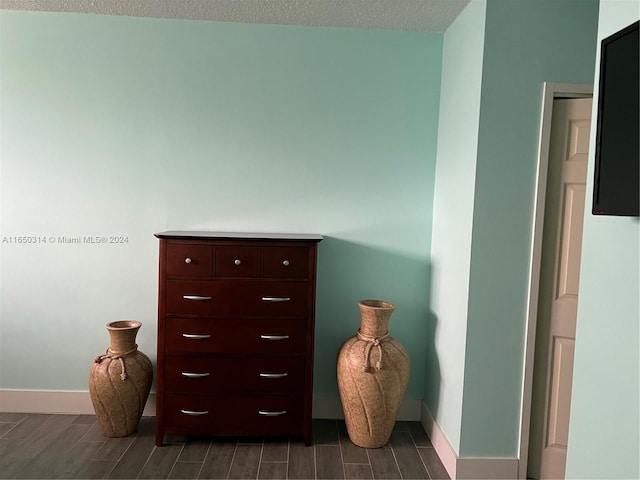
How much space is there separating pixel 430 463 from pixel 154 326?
1.84 meters

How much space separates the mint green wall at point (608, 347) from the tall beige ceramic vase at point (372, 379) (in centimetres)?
135

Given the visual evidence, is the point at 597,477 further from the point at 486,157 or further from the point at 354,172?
the point at 354,172

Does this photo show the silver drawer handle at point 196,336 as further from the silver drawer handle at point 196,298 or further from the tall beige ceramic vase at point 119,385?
the tall beige ceramic vase at point 119,385

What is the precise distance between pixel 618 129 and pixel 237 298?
6.79ft

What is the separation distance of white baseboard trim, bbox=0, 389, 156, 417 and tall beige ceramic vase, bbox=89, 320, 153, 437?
286 millimetres

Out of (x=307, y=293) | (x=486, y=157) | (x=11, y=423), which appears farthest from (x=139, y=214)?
(x=486, y=157)

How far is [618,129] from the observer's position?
4.59 ft

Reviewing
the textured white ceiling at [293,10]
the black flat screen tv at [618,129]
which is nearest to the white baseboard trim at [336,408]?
the black flat screen tv at [618,129]

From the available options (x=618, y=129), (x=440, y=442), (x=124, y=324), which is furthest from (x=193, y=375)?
(x=618, y=129)

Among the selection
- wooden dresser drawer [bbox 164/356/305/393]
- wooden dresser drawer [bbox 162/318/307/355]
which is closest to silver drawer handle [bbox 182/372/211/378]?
wooden dresser drawer [bbox 164/356/305/393]

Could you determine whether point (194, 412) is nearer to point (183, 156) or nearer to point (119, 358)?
point (119, 358)

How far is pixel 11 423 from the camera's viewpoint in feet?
10.3

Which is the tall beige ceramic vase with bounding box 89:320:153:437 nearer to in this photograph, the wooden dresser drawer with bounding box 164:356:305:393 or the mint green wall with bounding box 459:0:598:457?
the wooden dresser drawer with bounding box 164:356:305:393

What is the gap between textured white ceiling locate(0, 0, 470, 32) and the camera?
2881 mm
